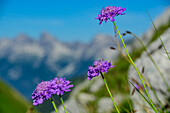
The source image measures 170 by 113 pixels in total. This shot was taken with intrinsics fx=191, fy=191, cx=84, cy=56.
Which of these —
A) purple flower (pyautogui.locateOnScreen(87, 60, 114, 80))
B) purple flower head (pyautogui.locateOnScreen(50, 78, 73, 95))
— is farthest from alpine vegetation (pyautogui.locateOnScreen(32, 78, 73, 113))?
purple flower (pyautogui.locateOnScreen(87, 60, 114, 80))

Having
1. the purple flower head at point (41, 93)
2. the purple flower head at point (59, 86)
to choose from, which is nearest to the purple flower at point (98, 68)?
the purple flower head at point (59, 86)

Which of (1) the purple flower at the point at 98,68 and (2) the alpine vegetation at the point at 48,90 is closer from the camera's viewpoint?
(2) the alpine vegetation at the point at 48,90

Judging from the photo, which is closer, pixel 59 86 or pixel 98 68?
pixel 59 86

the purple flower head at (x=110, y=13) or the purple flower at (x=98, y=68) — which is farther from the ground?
the purple flower head at (x=110, y=13)

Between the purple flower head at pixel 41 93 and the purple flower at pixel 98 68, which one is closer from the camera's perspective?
the purple flower head at pixel 41 93

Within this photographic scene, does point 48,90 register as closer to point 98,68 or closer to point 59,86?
point 59,86

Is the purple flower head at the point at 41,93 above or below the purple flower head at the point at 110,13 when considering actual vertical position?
below

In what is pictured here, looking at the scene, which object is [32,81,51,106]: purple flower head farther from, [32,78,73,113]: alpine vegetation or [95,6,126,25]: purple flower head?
[95,6,126,25]: purple flower head

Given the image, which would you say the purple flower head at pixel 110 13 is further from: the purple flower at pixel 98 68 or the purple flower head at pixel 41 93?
the purple flower head at pixel 41 93

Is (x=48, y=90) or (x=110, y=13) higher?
(x=110, y=13)

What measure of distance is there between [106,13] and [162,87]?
137 inches

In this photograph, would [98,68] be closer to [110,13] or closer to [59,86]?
[59,86]

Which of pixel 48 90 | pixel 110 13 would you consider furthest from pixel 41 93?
pixel 110 13

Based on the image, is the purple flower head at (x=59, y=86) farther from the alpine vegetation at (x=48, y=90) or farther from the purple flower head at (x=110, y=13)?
the purple flower head at (x=110, y=13)
